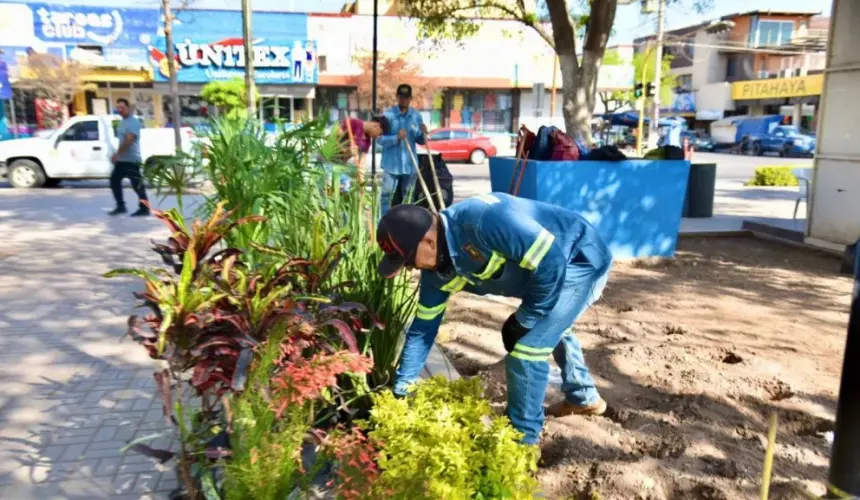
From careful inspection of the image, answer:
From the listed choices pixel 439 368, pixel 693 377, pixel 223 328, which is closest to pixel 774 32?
pixel 693 377

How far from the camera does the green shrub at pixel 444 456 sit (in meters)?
2.02

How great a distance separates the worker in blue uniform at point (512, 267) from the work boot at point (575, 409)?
0.78 metres

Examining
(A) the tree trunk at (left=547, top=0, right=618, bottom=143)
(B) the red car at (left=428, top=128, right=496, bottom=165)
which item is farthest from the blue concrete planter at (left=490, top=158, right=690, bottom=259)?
(B) the red car at (left=428, top=128, right=496, bottom=165)

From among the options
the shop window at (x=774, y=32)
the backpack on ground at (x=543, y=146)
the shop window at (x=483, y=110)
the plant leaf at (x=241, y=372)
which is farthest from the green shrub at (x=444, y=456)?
the shop window at (x=774, y=32)

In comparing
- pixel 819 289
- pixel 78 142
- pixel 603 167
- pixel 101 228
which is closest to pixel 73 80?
pixel 78 142

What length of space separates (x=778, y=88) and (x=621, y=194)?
46782 millimetres

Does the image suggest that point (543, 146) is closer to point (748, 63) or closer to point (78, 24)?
point (78, 24)

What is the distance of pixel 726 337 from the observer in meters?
5.05

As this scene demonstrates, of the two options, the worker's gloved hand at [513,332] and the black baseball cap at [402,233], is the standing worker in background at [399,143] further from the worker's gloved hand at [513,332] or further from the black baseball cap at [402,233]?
the black baseball cap at [402,233]

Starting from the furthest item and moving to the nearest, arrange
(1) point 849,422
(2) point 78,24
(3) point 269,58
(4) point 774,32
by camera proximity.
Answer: (4) point 774,32 → (3) point 269,58 → (2) point 78,24 → (1) point 849,422

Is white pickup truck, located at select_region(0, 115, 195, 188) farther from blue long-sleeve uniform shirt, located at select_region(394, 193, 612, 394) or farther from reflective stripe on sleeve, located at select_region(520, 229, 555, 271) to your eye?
reflective stripe on sleeve, located at select_region(520, 229, 555, 271)

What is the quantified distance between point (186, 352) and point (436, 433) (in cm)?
95

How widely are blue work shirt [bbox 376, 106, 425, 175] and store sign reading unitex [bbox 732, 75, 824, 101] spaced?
41051 mm

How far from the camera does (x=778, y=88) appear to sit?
47625 millimetres
